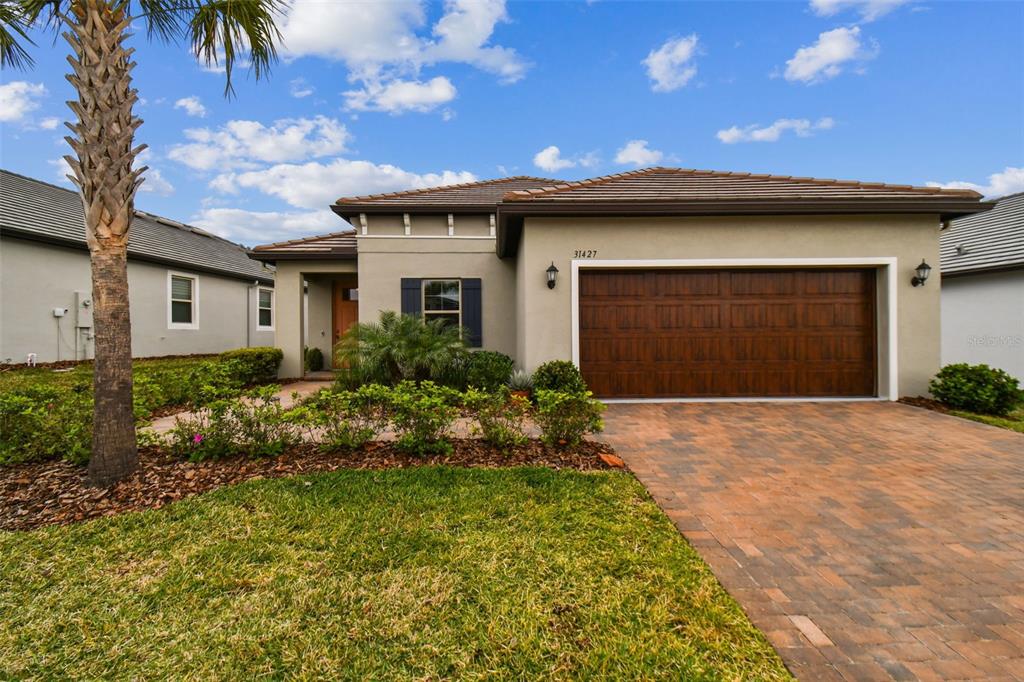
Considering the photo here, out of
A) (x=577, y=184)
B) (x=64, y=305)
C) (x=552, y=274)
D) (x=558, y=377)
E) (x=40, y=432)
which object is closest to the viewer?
(x=40, y=432)

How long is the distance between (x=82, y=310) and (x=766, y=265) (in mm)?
15946

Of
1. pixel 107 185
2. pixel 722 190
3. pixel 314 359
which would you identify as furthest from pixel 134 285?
pixel 722 190

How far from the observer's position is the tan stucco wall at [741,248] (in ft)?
24.2

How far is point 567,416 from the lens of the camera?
15.1 ft

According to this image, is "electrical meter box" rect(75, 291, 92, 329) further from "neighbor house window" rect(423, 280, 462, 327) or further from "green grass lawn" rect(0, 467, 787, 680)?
"green grass lawn" rect(0, 467, 787, 680)

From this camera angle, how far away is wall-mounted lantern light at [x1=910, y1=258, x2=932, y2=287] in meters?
7.23

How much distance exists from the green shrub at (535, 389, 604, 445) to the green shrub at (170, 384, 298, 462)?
8.82 ft

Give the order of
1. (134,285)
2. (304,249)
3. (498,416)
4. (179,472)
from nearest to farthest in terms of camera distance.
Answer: (179,472) → (498,416) → (304,249) → (134,285)

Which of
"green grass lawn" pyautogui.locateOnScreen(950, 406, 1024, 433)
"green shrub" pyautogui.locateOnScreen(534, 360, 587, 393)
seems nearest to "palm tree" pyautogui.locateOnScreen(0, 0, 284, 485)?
"green shrub" pyautogui.locateOnScreen(534, 360, 587, 393)

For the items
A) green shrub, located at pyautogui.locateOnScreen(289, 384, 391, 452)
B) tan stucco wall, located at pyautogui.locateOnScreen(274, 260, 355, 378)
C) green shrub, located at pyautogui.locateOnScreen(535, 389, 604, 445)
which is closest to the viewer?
green shrub, located at pyautogui.locateOnScreen(289, 384, 391, 452)

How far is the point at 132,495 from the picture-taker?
11.6 ft

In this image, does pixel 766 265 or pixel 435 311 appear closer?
pixel 766 265

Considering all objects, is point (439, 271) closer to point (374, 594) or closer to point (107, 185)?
point (107, 185)

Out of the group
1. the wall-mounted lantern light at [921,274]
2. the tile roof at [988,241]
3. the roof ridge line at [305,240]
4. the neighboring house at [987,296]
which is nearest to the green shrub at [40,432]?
the roof ridge line at [305,240]
